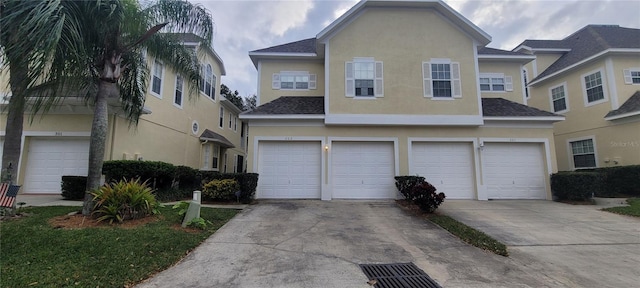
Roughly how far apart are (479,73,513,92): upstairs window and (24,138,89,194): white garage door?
Result: 18176 millimetres

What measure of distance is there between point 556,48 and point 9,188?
2444 cm

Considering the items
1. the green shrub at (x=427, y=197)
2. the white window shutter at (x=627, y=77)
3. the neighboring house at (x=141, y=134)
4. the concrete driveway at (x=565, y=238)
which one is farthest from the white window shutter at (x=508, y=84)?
the neighboring house at (x=141, y=134)

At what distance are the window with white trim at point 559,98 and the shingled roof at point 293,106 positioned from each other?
44.5ft

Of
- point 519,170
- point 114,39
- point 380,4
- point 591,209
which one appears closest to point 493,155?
point 519,170

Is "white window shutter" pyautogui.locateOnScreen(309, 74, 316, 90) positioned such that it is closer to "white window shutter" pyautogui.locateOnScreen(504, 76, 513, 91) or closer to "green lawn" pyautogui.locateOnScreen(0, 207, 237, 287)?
"green lawn" pyautogui.locateOnScreen(0, 207, 237, 287)

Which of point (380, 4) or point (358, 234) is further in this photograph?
point (380, 4)

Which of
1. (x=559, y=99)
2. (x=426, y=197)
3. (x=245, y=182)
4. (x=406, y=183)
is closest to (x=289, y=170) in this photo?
(x=245, y=182)

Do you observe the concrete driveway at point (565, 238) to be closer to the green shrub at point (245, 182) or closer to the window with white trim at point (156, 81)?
the green shrub at point (245, 182)

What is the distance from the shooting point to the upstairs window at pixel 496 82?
46.6 ft

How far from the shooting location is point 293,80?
547 inches

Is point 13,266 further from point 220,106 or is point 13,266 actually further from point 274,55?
point 220,106

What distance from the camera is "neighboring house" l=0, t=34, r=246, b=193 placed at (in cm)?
1056

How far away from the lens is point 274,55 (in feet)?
44.8

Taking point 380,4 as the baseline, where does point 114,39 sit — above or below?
below
